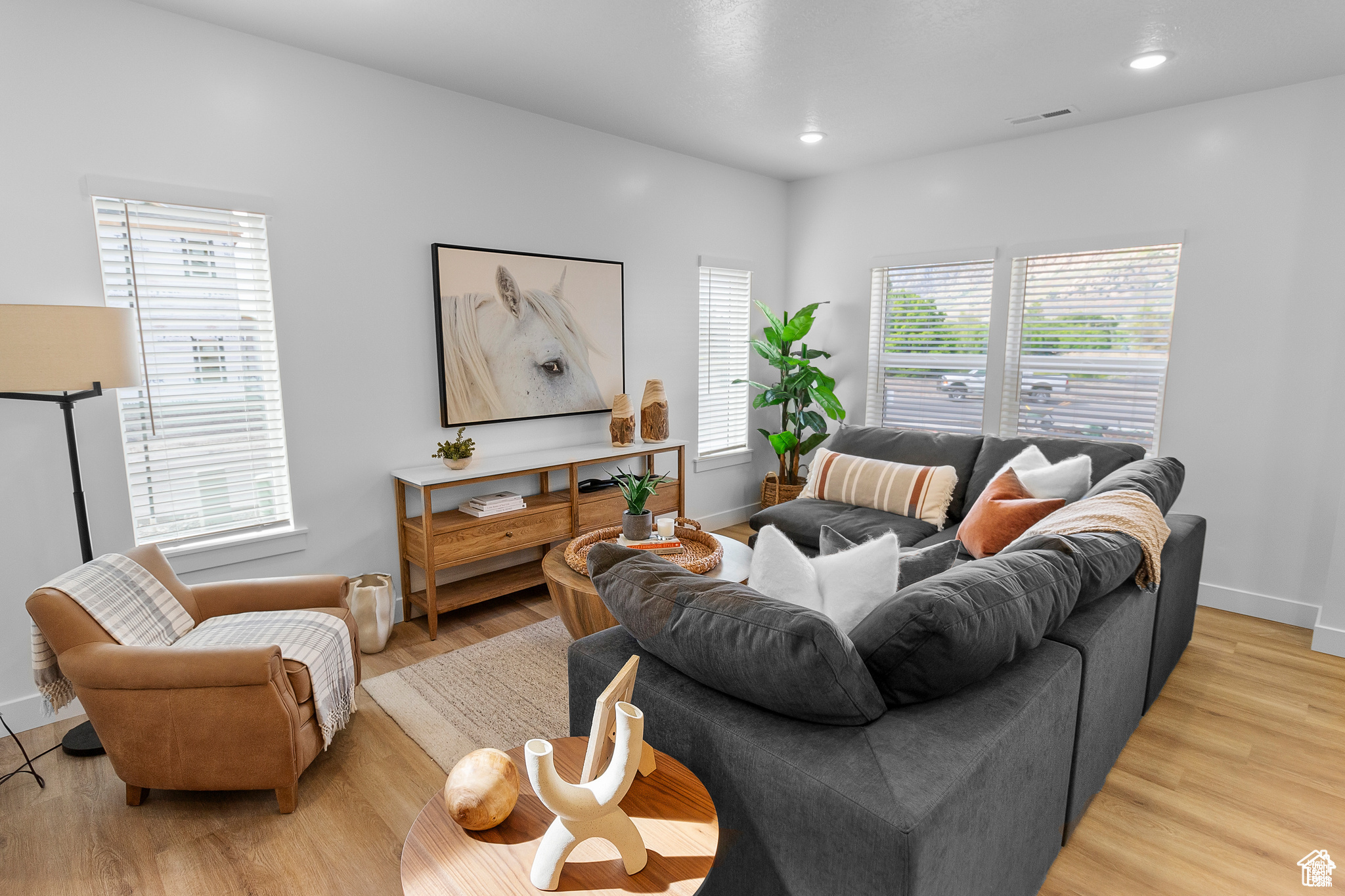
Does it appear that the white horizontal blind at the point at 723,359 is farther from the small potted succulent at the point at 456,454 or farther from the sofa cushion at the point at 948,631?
the sofa cushion at the point at 948,631

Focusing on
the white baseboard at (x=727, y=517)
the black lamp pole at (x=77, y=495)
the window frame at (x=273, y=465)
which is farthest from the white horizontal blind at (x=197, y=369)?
the white baseboard at (x=727, y=517)

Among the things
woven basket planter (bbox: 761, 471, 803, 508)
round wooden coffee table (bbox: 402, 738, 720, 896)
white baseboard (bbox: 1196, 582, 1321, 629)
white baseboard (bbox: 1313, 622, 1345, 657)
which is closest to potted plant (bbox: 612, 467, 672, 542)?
round wooden coffee table (bbox: 402, 738, 720, 896)

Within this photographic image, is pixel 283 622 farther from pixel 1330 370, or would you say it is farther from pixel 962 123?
pixel 1330 370

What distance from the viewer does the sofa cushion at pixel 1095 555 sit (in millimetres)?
1777

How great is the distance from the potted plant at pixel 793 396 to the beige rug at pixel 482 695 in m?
2.29

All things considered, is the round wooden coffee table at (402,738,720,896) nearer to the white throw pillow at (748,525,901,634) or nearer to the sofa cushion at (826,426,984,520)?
the white throw pillow at (748,525,901,634)

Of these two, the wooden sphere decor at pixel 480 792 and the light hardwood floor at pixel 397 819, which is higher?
the wooden sphere decor at pixel 480 792

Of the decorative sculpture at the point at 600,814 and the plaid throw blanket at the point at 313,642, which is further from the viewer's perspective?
the plaid throw blanket at the point at 313,642

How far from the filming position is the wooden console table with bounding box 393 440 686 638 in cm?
328

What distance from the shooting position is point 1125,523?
6.91ft

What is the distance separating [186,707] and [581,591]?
1.23 m

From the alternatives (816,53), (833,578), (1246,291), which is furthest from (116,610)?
(1246,291)

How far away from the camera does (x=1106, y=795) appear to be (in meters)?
2.18

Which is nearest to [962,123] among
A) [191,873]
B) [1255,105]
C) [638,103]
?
[1255,105]
